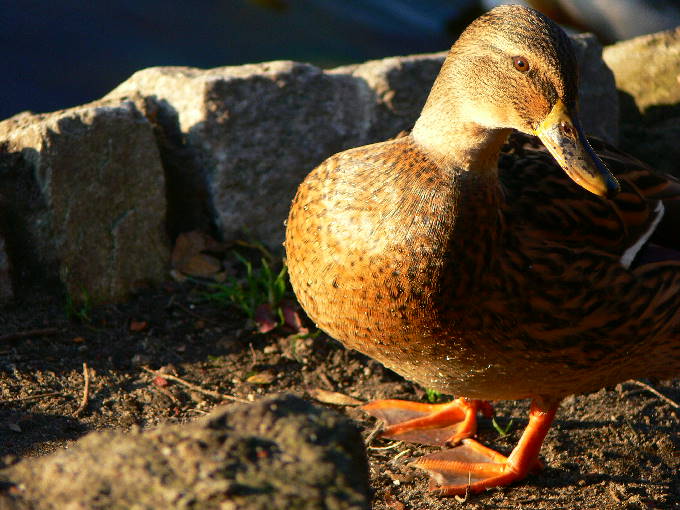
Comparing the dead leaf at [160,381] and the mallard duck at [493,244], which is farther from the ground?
the mallard duck at [493,244]

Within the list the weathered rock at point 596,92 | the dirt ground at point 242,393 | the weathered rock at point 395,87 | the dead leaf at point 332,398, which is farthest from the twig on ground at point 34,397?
the weathered rock at point 596,92

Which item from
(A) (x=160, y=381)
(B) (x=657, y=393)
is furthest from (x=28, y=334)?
(B) (x=657, y=393)

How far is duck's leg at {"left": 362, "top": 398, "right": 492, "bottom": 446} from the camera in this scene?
11.6 feet

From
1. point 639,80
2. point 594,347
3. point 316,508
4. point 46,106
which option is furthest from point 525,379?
point 46,106

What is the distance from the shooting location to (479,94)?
2.54m

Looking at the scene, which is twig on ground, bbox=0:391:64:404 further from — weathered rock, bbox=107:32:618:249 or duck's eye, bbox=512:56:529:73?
duck's eye, bbox=512:56:529:73

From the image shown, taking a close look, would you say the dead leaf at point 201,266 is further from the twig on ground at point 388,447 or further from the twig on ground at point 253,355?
the twig on ground at point 388,447

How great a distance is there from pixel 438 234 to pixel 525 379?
0.69 metres

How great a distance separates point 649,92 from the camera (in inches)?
220

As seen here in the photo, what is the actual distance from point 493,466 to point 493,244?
1103 millimetres

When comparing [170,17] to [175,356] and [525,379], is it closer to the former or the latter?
[175,356]

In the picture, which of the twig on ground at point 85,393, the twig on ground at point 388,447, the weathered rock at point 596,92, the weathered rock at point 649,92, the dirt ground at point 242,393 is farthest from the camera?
the weathered rock at point 649,92

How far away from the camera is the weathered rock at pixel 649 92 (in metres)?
5.32

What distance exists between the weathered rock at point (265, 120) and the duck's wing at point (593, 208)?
1.42m
